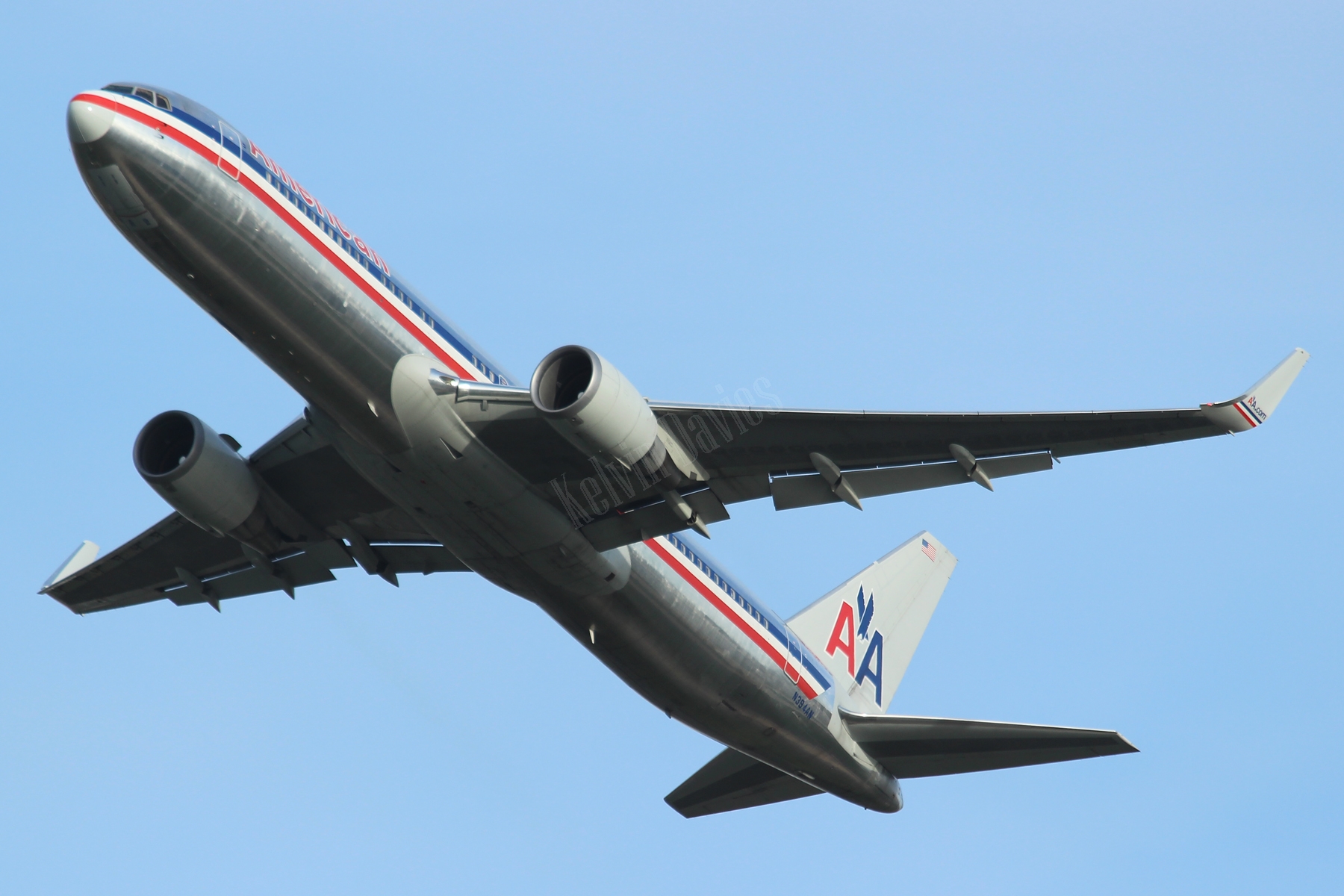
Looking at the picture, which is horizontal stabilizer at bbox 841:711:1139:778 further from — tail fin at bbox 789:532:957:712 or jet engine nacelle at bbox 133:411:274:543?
jet engine nacelle at bbox 133:411:274:543

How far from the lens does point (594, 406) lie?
21.1 m

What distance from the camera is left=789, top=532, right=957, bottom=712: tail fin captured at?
33031 mm

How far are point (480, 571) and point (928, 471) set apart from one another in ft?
28.8

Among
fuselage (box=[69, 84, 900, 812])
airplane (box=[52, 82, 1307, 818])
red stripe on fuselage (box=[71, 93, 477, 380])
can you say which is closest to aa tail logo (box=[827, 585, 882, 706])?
airplane (box=[52, 82, 1307, 818])

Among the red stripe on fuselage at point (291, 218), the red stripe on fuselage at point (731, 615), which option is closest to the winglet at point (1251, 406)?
the red stripe on fuselage at point (731, 615)

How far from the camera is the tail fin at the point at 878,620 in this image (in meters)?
33.0

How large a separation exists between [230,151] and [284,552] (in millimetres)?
10529

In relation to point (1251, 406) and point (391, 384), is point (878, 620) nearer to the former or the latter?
point (1251, 406)

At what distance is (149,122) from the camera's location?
20438 mm

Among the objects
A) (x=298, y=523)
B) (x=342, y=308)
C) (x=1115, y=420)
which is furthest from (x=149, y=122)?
(x=1115, y=420)

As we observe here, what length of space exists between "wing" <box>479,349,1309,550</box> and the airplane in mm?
49

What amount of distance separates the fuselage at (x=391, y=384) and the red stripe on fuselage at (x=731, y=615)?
4 centimetres

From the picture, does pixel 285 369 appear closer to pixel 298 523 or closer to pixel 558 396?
pixel 558 396

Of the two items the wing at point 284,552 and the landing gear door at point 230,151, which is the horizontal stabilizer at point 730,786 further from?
the landing gear door at point 230,151
